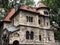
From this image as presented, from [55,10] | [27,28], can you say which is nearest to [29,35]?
[27,28]

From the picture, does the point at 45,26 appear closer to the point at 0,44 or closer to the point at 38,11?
the point at 38,11

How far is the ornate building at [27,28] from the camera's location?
1278 inches

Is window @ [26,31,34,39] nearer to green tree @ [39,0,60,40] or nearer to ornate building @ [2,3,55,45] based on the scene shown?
ornate building @ [2,3,55,45]

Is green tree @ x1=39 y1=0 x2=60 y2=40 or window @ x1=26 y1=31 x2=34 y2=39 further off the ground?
green tree @ x1=39 y1=0 x2=60 y2=40

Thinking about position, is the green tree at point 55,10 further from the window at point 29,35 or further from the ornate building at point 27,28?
the window at point 29,35

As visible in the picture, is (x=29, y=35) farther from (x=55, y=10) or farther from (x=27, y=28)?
(x=55, y=10)

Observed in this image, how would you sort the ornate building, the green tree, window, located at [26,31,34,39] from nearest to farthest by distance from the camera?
the ornate building, window, located at [26,31,34,39], the green tree

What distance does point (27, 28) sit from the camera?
109 ft

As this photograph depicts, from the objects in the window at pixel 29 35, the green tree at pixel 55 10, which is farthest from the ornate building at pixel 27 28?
the green tree at pixel 55 10

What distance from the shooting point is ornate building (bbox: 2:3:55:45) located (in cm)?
3247

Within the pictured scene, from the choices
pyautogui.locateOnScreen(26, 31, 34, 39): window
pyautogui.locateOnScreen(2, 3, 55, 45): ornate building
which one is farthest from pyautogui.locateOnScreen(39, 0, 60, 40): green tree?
pyautogui.locateOnScreen(26, 31, 34, 39): window

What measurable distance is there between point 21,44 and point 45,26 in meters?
7.78

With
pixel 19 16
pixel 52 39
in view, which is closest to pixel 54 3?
pixel 52 39

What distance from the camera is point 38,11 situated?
124ft
